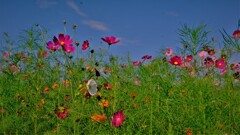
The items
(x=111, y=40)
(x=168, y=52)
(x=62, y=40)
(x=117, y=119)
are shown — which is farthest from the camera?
(x=168, y=52)

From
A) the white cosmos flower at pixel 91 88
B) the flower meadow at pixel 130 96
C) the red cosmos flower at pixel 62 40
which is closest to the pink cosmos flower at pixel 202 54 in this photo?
the flower meadow at pixel 130 96

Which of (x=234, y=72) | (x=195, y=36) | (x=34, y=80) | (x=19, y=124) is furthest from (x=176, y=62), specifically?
(x=19, y=124)

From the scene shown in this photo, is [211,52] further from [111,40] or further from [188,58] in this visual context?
[111,40]

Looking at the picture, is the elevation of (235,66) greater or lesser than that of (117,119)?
greater

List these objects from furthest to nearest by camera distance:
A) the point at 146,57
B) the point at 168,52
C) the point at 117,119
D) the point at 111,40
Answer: the point at 168,52 < the point at 146,57 < the point at 111,40 < the point at 117,119

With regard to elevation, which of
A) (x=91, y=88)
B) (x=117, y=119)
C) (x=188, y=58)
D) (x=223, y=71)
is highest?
(x=188, y=58)

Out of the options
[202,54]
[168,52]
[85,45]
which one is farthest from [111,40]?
[168,52]

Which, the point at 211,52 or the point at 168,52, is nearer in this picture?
the point at 211,52

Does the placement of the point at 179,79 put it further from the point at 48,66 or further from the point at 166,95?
the point at 48,66

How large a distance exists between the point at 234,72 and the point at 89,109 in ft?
4.64

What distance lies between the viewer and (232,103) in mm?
2385

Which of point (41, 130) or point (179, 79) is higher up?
point (179, 79)

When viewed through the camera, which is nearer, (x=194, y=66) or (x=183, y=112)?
(x=183, y=112)

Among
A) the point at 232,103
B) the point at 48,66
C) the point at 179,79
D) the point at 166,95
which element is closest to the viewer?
the point at 166,95
